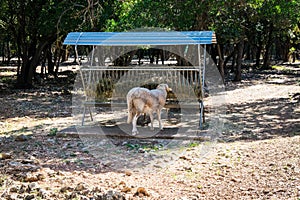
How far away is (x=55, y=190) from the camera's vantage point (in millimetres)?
6094

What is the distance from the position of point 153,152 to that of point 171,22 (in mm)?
9257

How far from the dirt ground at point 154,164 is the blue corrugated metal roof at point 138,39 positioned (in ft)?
7.75

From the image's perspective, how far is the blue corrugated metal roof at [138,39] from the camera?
407 inches

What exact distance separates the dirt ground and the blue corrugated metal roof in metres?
2.36

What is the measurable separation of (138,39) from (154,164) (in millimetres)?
3909

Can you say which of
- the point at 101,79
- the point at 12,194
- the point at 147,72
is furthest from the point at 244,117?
the point at 12,194

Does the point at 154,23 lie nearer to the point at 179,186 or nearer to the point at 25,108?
the point at 25,108

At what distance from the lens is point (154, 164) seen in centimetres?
788

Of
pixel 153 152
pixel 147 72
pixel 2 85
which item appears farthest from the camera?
pixel 2 85

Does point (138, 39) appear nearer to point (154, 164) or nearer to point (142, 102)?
point (142, 102)

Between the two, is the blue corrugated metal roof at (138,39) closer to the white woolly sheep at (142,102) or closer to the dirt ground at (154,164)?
the white woolly sheep at (142,102)

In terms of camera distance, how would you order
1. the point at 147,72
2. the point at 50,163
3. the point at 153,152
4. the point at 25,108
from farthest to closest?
the point at 25,108 < the point at 147,72 < the point at 153,152 < the point at 50,163

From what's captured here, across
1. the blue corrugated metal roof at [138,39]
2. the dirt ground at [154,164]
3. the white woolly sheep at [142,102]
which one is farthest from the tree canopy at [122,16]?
the dirt ground at [154,164]

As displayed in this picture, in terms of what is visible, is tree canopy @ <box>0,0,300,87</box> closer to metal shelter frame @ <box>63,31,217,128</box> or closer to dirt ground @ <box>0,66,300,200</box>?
metal shelter frame @ <box>63,31,217,128</box>
